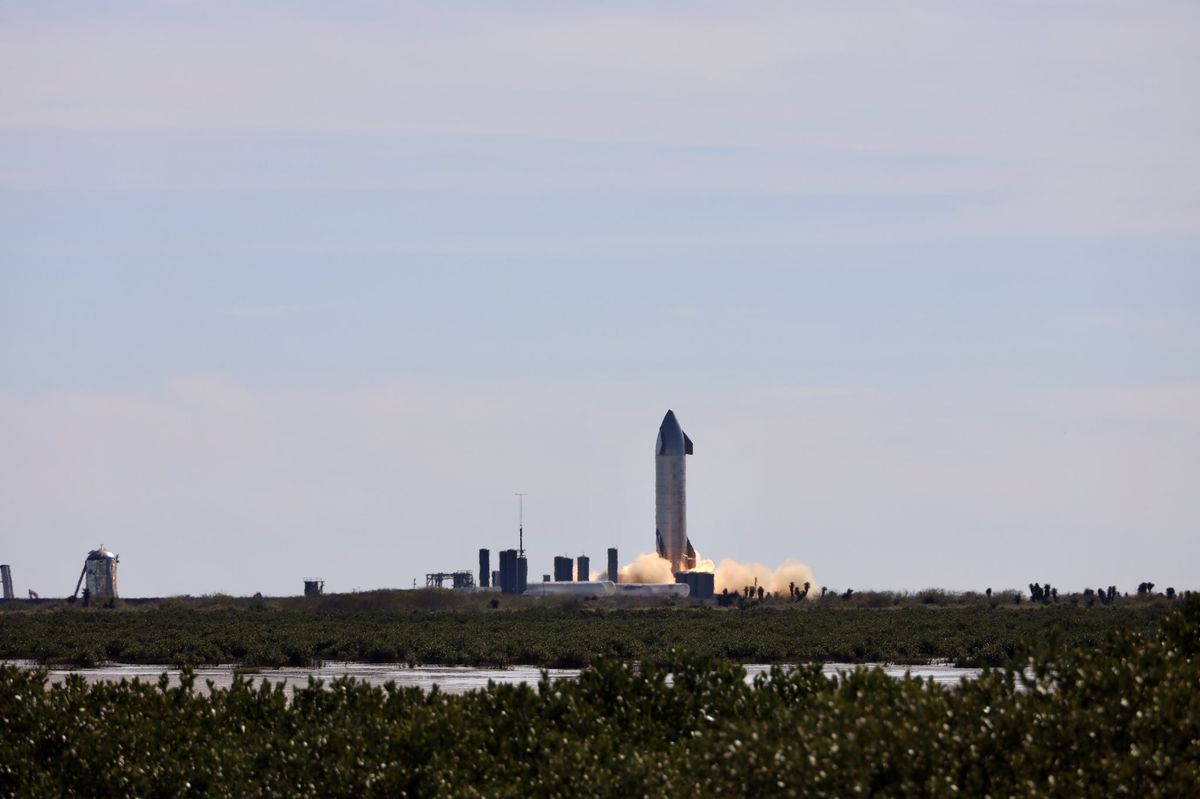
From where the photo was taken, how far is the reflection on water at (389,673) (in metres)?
57.2

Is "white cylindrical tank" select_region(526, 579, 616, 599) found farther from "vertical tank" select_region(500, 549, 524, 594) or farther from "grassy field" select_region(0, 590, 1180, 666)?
"grassy field" select_region(0, 590, 1180, 666)

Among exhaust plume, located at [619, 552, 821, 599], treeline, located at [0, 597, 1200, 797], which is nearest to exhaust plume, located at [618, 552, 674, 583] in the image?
exhaust plume, located at [619, 552, 821, 599]

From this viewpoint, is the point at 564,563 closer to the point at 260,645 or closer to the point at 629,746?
the point at 260,645

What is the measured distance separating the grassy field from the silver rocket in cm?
2207

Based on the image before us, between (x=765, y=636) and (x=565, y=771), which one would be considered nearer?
(x=565, y=771)

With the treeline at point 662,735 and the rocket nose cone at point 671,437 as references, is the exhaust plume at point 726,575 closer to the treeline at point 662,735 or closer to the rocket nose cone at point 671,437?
the rocket nose cone at point 671,437

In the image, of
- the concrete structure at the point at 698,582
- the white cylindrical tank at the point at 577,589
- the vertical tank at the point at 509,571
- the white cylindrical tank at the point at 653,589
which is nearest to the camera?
the white cylindrical tank at the point at 653,589

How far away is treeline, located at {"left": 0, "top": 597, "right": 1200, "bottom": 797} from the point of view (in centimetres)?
1568

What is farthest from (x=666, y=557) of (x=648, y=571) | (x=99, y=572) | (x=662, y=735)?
(x=662, y=735)

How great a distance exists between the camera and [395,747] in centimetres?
2073

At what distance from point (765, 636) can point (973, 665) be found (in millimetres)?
15357

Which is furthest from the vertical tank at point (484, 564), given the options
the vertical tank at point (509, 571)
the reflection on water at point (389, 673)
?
the reflection on water at point (389, 673)

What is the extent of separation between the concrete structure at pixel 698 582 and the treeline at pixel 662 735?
122m

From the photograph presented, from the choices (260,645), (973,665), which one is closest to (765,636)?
(973,665)
